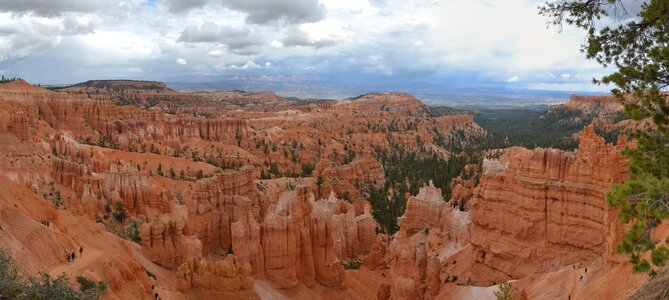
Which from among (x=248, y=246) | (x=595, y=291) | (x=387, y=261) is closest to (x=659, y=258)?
(x=595, y=291)

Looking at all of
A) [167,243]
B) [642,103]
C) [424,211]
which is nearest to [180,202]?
[167,243]

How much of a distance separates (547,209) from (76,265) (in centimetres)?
1958

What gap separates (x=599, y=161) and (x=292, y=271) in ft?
48.4

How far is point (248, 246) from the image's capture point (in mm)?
24125

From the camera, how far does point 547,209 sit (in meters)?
23.9

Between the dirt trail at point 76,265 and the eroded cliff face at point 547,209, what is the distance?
1831cm

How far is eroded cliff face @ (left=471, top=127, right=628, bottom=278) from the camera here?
22.1 m

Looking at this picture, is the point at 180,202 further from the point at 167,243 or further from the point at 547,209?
the point at 547,209

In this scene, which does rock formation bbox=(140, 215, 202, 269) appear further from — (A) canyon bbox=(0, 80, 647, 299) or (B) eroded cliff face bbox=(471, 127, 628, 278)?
(B) eroded cliff face bbox=(471, 127, 628, 278)

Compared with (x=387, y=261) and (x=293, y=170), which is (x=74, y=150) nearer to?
(x=293, y=170)

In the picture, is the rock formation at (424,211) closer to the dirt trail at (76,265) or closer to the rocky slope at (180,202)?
the rocky slope at (180,202)

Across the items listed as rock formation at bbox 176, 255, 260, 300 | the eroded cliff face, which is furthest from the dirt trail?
the eroded cliff face

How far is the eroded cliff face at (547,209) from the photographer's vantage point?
22.1 metres

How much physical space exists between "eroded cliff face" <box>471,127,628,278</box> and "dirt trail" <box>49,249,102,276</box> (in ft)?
60.1
